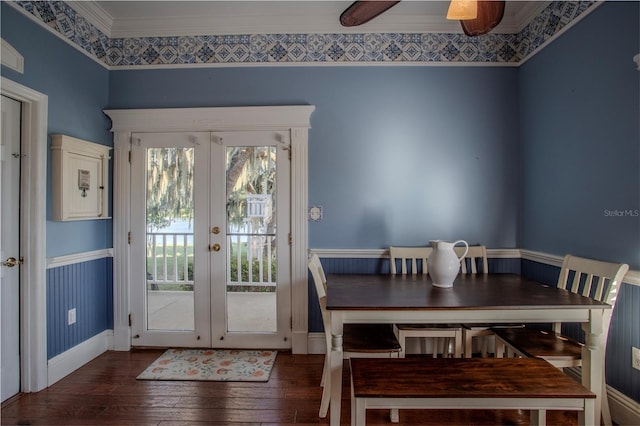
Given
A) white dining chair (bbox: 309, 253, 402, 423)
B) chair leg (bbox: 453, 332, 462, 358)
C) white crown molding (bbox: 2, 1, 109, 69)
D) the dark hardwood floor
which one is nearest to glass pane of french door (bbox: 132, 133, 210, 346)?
the dark hardwood floor

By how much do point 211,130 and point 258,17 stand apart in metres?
1.05

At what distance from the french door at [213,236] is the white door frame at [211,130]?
0.06 m

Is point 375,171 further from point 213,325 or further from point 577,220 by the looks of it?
Answer: point 213,325

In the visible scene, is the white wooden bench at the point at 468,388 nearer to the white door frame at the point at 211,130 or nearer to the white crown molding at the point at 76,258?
the white door frame at the point at 211,130

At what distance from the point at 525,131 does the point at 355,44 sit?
5.37ft

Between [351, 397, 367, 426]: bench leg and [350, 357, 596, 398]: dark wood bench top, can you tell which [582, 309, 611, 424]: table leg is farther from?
[351, 397, 367, 426]: bench leg

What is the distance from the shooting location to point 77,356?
2504 mm

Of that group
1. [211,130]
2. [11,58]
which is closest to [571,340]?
[211,130]

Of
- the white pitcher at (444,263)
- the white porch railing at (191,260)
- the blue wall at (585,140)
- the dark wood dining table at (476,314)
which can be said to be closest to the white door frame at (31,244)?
the white porch railing at (191,260)

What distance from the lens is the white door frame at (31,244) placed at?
2.16 meters

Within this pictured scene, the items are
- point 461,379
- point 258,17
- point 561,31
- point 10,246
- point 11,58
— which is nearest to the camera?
point 461,379

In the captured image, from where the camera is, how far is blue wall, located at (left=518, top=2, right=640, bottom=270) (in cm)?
183

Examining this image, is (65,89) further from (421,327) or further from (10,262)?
(421,327)

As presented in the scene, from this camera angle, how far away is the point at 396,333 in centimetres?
219
